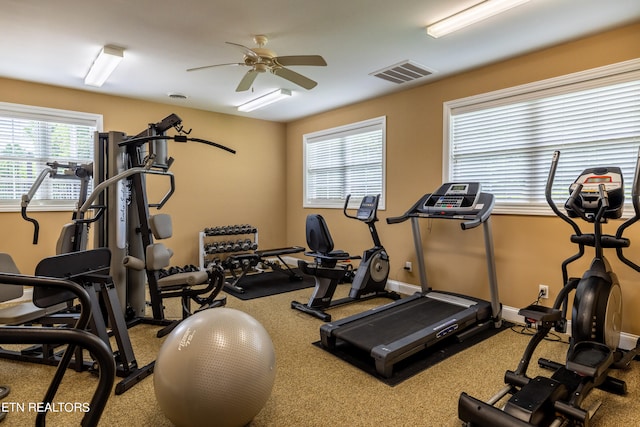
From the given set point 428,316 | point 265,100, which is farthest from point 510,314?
point 265,100

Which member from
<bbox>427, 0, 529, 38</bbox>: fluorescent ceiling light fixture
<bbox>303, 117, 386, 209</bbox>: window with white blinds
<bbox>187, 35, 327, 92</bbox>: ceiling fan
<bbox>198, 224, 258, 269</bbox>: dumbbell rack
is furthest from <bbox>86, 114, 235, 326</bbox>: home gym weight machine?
<bbox>303, 117, 386, 209</bbox>: window with white blinds

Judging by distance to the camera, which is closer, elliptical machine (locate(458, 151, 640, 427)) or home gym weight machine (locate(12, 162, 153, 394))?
elliptical machine (locate(458, 151, 640, 427))

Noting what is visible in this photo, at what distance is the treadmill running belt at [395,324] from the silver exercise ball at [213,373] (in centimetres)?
117

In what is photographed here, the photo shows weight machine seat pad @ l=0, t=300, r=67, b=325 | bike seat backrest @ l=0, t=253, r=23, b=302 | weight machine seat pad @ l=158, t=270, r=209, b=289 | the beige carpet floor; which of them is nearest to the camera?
the beige carpet floor

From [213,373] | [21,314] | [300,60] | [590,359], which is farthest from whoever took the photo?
[300,60]

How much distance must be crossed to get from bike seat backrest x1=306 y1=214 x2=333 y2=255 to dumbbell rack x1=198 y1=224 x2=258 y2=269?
2023 millimetres

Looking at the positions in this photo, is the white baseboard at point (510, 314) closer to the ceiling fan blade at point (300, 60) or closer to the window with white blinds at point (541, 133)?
the window with white blinds at point (541, 133)

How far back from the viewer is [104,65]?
3.77m

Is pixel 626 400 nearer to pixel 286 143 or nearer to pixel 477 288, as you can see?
pixel 477 288

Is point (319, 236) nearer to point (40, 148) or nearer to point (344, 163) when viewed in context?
point (344, 163)

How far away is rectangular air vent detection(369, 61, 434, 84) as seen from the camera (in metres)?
3.91

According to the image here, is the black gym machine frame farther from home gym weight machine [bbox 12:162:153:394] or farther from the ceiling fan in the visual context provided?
the ceiling fan

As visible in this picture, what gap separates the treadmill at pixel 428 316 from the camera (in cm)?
282

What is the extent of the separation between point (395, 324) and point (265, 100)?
363 cm
